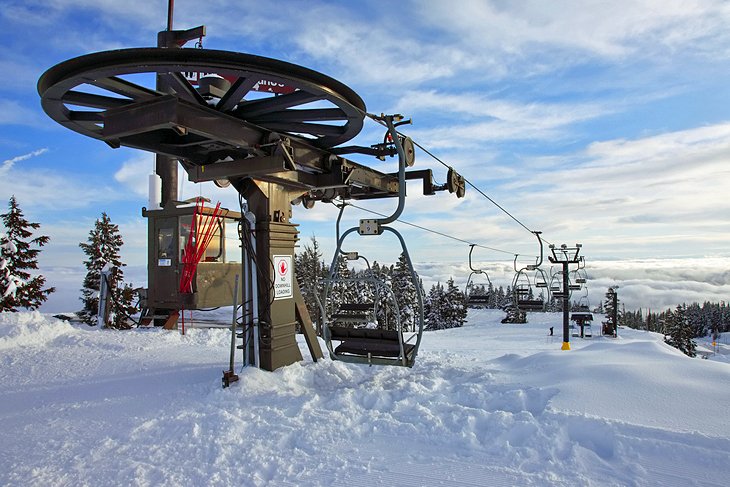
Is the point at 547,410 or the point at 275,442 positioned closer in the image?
the point at 275,442

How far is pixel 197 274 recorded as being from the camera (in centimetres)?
1290

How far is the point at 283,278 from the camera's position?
735 centimetres

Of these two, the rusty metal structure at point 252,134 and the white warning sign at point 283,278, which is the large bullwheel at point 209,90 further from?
the white warning sign at point 283,278

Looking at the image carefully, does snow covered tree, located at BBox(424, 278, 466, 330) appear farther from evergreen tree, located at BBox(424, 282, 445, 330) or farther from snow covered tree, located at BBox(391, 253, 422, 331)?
snow covered tree, located at BBox(391, 253, 422, 331)

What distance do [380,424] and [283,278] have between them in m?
3.28

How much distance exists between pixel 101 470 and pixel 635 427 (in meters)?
4.48

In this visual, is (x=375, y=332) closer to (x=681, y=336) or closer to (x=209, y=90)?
(x=209, y=90)

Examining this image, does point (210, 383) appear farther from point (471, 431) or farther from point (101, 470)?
point (471, 431)

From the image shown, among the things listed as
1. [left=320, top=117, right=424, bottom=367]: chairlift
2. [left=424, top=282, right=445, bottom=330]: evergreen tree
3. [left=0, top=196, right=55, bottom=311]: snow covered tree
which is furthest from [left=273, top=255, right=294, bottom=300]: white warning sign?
[left=424, top=282, right=445, bottom=330]: evergreen tree

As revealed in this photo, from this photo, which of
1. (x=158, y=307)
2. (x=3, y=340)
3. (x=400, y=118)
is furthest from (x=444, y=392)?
(x=158, y=307)

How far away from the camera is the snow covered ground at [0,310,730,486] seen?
143 inches

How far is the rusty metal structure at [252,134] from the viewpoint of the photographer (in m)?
4.29

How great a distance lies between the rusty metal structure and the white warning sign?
0.10 feet

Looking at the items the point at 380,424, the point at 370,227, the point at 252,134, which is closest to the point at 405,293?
the point at 370,227
